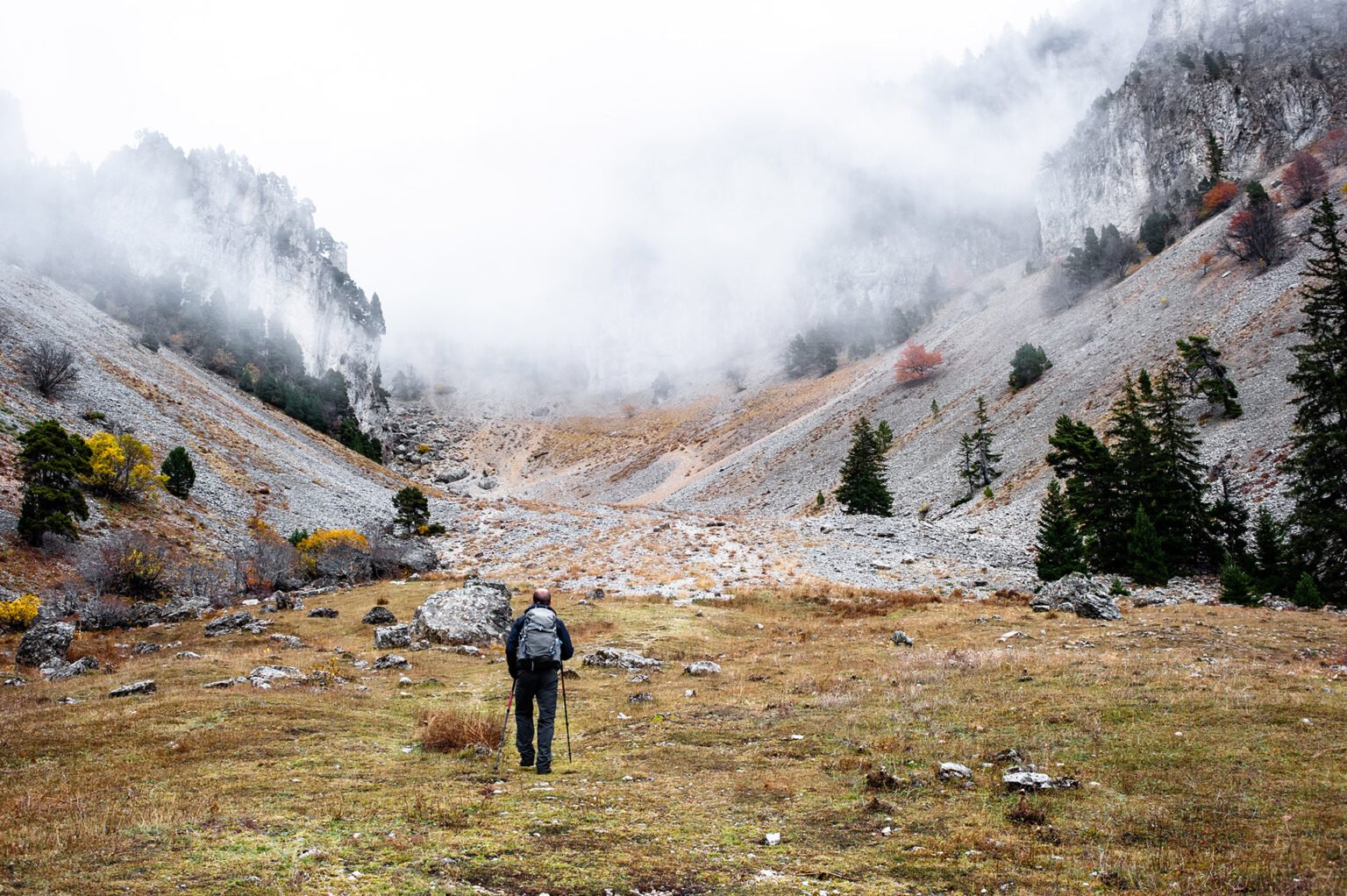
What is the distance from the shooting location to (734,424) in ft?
414

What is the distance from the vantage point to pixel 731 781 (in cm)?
920

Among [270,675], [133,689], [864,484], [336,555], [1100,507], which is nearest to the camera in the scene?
[133,689]

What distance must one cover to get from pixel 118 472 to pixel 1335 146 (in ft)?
439

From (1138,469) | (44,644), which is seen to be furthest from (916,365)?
(44,644)

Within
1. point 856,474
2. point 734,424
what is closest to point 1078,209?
point 734,424

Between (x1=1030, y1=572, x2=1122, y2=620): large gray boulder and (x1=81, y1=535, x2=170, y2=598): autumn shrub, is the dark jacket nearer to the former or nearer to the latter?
(x1=1030, y1=572, x2=1122, y2=620): large gray boulder

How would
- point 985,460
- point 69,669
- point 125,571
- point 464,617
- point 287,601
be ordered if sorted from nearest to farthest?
point 69,669 < point 464,617 < point 125,571 < point 287,601 < point 985,460

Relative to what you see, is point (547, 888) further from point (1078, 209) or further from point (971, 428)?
point (1078, 209)

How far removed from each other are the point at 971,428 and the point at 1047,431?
11.2 meters

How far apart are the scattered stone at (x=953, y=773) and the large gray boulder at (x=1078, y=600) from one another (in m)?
16.9

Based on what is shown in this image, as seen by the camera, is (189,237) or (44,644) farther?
(189,237)

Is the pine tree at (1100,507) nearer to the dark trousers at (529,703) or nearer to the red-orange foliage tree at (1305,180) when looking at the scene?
the dark trousers at (529,703)

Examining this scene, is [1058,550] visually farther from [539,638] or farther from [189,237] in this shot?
[189,237]

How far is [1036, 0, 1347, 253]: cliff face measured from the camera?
9831cm
